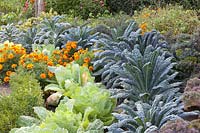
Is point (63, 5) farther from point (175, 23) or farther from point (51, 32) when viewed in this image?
point (175, 23)

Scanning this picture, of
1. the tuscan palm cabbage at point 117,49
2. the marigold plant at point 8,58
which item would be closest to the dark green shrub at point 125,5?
the marigold plant at point 8,58

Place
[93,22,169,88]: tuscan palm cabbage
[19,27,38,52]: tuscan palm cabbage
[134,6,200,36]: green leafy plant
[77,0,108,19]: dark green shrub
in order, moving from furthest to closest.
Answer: [77,0,108,19]: dark green shrub → [19,27,38,52]: tuscan palm cabbage → [134,6,200,36]: green leafy plant → [93,22,169,88]: tuscan palm cabbage

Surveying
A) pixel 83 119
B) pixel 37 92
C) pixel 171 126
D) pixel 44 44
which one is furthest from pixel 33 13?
pixel 171 126

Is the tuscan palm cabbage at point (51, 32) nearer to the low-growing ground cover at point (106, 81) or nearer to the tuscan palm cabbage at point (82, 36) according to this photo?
the low-growing ground cover at point (106, 81)

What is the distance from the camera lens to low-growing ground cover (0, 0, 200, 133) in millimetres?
5055

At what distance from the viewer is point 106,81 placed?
6695 mm

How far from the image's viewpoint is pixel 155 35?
6984mm

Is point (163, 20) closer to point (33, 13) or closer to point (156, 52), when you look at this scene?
point (156, 52)

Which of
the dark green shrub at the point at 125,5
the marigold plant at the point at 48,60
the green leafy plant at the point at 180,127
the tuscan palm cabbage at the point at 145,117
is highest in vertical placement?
the green leafy plant at the point at 180,127

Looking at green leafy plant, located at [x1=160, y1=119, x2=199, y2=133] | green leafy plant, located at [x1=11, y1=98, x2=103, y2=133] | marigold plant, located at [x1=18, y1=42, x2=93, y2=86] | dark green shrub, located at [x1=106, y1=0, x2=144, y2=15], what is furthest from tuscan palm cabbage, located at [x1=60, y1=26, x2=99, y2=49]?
dark green shrub, located at [x1=106, y1=0, x2=144, y2=15]

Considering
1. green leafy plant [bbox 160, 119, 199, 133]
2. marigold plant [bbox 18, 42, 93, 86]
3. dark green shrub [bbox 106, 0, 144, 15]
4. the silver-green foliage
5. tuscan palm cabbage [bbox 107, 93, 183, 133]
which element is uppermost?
green leafy plant [bbox 160, 119, 199, 133]

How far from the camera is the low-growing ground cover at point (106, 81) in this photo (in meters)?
5.05

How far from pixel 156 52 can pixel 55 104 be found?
61.5 inches

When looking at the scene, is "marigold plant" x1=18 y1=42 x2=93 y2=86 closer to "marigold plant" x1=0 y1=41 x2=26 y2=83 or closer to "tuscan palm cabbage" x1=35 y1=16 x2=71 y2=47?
"marigold plant" x1=0 y1=41 x2=26 y2=83
